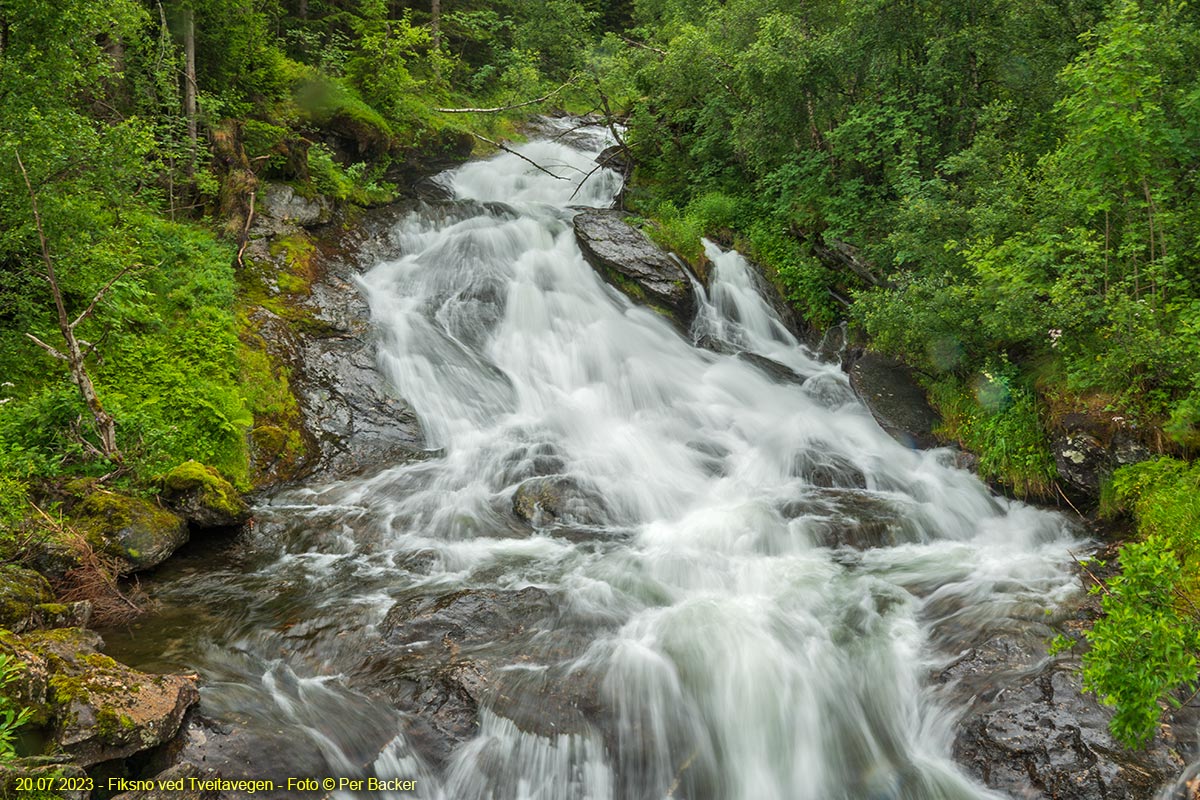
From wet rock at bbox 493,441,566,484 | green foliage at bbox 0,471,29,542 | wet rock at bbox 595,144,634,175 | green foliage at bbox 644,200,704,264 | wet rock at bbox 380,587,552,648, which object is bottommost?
wet rock at bbox 493,441,566,484

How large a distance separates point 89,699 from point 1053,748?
6.79m

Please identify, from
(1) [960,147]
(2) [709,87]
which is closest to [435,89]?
(2) [709,87]

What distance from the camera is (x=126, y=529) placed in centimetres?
672

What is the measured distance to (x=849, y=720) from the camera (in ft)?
19.8

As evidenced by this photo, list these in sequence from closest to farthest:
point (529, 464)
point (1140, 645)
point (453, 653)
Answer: point (1140, 645), point (453, 653), point (529, 464)

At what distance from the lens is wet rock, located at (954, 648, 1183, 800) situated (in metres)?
4.87

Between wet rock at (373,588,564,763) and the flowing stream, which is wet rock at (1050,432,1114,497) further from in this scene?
wet rock at (373,588,564,763)

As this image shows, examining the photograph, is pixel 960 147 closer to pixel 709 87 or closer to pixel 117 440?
pixel 709 87

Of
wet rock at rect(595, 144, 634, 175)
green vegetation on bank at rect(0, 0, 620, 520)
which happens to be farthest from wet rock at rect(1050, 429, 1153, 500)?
wet rock at rect(595, 144, 634, 175)

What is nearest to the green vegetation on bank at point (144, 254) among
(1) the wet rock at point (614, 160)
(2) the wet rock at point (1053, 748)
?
(1) the wet rock at point (614, 160)

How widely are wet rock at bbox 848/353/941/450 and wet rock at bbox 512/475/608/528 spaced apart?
5.15m

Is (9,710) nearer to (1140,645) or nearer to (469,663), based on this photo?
(469,663)

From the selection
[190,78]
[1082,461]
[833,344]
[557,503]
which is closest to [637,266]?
[833,344]

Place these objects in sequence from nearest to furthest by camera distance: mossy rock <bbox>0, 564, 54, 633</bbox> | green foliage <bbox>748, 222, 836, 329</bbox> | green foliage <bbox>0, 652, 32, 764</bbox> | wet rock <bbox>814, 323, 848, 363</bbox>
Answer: green foliage <bbox>0, 652, 32, 764</bbox> < mossy rock <bbox>0, 564, 54, 633</bbox> < wet rock <bbox>814, 323, 848, 363</bbox> < green foliage <bbox>748, 222, 836, 329</bbox>
